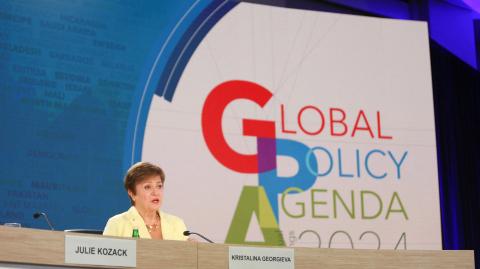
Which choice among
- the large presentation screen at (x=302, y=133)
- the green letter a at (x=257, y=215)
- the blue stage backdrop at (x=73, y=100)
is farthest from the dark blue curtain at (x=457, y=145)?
the blue stage backdrop at (x=73, y=100)

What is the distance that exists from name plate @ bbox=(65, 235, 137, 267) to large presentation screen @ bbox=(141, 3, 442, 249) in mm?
2133

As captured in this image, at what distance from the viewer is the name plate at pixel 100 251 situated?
8.54 ft

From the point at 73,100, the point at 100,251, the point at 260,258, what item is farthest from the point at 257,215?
the point at 100,251

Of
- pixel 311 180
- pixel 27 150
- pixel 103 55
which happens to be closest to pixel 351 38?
pixel 311 180

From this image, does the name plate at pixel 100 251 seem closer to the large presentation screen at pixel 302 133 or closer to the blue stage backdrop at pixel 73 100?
the blue stage backdrop at pixel 73 100

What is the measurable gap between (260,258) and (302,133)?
2478mm

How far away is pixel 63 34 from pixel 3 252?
2.40m

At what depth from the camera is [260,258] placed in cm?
305

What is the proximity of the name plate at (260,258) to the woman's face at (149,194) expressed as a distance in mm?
801

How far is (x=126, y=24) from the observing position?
16.1 feet

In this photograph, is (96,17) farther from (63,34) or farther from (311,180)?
(311,180)

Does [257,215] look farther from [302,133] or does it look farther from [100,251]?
[100,251]

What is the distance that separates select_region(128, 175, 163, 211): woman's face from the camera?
372 cm

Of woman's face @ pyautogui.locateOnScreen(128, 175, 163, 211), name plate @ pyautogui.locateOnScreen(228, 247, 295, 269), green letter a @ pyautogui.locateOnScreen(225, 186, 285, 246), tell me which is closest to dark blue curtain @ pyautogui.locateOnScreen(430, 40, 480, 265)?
green letter a @ pyautogui.locateOnScreen(225, 186, 285, 246)
